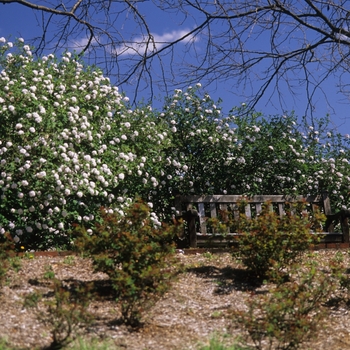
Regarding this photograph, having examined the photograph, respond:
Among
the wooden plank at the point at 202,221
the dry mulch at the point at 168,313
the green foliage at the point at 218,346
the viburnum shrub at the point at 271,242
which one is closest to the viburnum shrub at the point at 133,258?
the dry mulch at the point at 168,313

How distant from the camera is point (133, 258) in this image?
533cm

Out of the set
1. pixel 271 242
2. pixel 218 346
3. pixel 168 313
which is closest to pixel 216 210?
pixel 271 242

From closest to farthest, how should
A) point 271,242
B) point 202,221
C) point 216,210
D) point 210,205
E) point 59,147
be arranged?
point 271,242, point 59,147, point 202,221, point 210,205, point 216,210

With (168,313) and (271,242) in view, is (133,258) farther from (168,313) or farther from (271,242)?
(271,242)

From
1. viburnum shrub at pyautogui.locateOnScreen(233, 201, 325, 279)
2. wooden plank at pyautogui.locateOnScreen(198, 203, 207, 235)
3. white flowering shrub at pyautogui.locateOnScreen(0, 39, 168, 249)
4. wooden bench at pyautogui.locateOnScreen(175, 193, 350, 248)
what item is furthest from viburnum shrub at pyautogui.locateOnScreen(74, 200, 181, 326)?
wooden plank at pyautogui.locateOnScreen(198, 203, 207, 235)

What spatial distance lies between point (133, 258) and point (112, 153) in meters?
3.36

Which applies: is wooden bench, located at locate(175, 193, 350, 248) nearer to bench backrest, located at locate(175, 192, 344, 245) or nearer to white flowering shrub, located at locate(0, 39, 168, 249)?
bench backrest, located at locate(175, 192, 344, 245)

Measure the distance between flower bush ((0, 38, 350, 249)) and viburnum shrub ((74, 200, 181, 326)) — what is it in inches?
84.8

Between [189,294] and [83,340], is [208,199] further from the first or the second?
[83,340]

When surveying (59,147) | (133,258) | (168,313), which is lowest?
(168,313)

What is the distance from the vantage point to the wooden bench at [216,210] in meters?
8.99

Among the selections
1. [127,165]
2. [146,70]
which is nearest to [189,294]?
[127,165]

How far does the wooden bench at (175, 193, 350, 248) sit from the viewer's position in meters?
8.99

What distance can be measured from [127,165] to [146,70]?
4.55 ft
